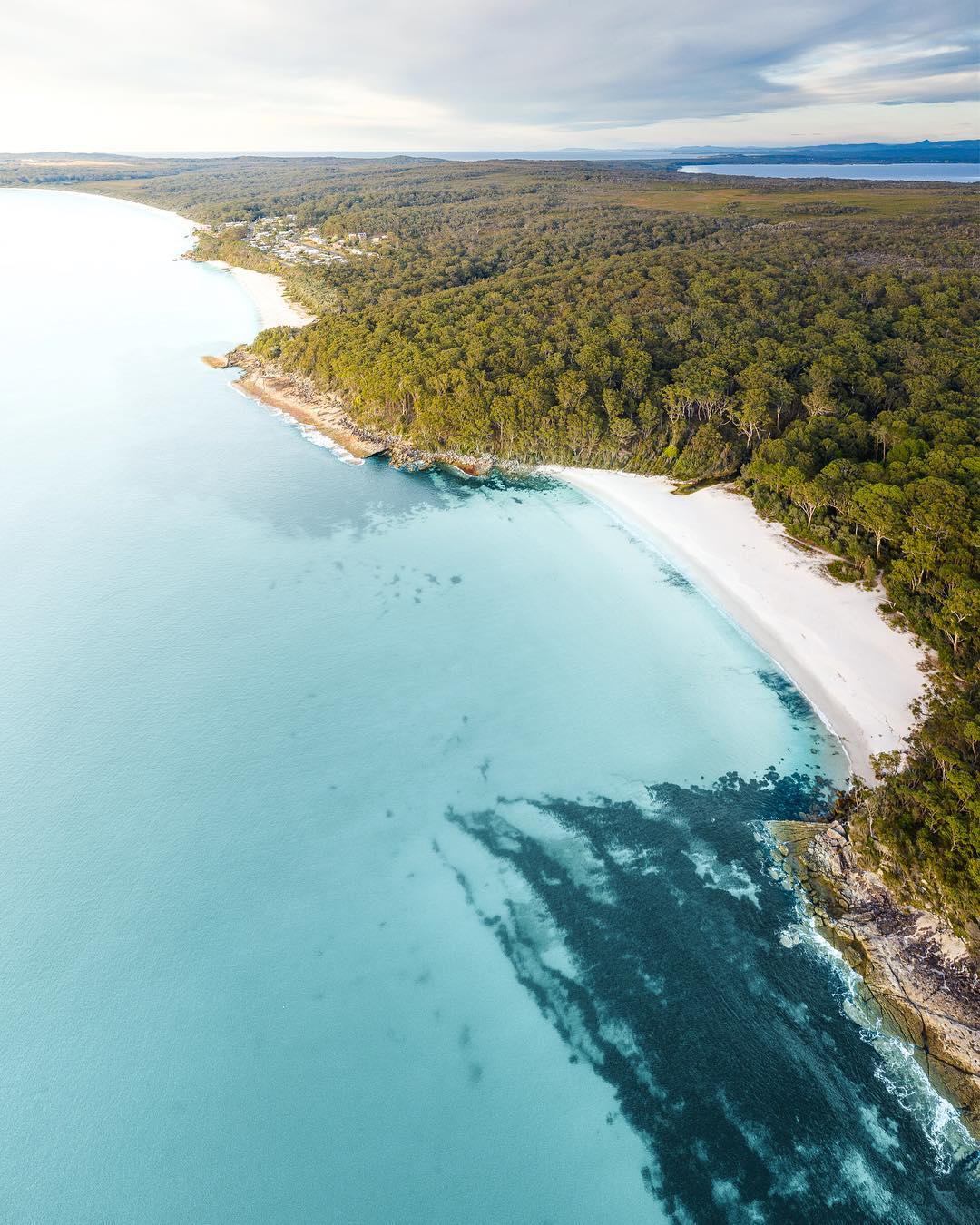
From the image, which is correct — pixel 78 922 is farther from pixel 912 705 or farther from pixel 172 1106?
pixel 912 705

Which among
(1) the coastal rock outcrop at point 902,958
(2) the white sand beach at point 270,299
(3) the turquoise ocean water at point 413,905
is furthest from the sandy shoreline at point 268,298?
(1) the coastal rock outcrop at point 902,958

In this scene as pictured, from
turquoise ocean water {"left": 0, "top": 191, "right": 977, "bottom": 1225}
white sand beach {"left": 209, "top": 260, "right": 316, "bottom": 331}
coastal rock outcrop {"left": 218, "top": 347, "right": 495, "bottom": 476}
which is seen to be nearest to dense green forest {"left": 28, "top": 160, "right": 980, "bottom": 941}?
coastal rock outcrop {"left": 218, "top": 347, "right": 495, "bottom": 476}

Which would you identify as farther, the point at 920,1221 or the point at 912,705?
the point at 912,705

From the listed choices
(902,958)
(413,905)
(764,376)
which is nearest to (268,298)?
(764,376)

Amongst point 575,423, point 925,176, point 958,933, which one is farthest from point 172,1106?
point 925,176

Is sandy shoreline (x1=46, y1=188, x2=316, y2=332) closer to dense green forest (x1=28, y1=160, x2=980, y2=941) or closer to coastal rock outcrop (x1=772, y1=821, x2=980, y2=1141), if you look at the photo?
dense green forest (x1=28, y1=160, x2=980, y2=941)

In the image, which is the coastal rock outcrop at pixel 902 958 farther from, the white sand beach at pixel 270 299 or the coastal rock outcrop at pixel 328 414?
the white sand beach at pixel 270 299
